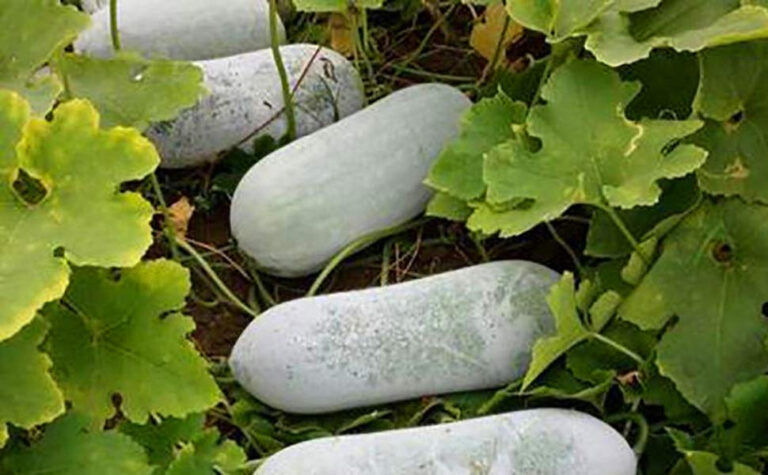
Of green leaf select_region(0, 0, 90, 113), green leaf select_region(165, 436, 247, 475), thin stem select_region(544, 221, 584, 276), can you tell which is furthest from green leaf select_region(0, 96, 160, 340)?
thin stem select_region(544, 221, 584, 276)

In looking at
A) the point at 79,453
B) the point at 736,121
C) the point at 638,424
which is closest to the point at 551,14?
the point at 736,121

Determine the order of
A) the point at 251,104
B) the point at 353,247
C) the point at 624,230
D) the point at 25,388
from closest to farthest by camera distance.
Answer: the point at 25,388 < the point at 624,230 < the point at 353,247 < the point at 251,104

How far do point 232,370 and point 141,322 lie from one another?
23cm

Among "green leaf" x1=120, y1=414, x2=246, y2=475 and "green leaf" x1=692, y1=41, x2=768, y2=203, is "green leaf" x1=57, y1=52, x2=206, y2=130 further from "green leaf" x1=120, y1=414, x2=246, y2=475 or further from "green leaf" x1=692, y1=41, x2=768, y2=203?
"green leaf" x1=692, y1=41, x2=768, y2=203

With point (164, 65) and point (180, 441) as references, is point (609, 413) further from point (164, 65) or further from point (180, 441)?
point (164, 65)

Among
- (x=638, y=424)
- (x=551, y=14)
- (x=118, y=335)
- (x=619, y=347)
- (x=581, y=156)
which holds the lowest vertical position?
(x=638, y=424)

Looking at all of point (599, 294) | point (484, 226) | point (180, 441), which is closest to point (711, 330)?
point (599, 294)

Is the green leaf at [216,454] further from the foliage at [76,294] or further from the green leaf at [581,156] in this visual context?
the green leaf at [581,156]

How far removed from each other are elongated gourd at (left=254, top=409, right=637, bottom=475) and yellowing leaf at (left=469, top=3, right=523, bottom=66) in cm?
64

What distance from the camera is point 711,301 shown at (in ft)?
5.89

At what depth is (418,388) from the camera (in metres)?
1.87

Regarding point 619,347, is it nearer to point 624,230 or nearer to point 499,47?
point 624,230

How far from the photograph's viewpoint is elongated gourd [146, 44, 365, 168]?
84.7 inches

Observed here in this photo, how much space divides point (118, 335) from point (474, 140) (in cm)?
48
